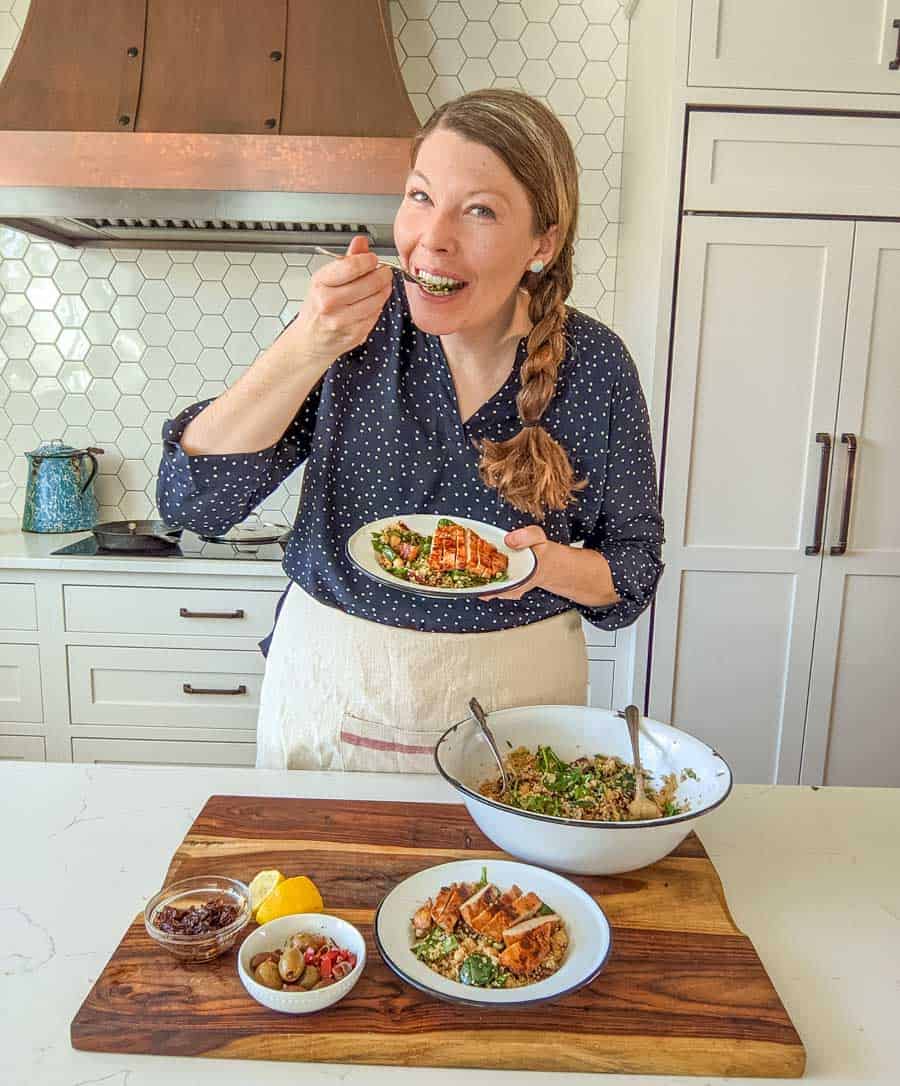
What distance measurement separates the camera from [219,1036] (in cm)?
74

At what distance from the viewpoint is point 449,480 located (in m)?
1.31

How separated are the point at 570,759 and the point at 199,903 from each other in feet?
1.64

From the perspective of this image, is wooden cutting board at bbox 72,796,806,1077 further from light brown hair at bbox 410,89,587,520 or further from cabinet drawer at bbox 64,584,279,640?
cabinet drawer at bbox 64,584,279,640

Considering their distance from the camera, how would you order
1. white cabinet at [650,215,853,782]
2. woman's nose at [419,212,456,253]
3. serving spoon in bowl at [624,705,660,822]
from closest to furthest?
serving spoon in bowl at [624,705,660,822], woman's nose at [419,212,456,253], white cabinet at [650,215,853,782]

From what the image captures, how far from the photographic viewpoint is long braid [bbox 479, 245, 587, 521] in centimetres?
127

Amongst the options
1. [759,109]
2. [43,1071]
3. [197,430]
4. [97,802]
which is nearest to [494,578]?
[197,430]

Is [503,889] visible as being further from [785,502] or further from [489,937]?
[785,502]

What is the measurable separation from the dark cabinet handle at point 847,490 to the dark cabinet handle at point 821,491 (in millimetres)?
42

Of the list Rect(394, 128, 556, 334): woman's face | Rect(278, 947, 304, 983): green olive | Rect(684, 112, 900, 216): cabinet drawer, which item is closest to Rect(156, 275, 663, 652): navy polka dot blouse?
Rect(394, 128, 556, 334): woman's face

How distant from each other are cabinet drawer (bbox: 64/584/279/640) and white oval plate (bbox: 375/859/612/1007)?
5.33ft

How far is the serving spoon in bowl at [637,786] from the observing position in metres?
1.01

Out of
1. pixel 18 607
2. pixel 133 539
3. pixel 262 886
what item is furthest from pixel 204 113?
pixel 262 886

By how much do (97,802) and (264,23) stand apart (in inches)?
79.2

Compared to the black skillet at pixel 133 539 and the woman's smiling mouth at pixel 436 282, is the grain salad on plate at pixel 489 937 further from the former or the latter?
the black skillet at pixel 133 539
